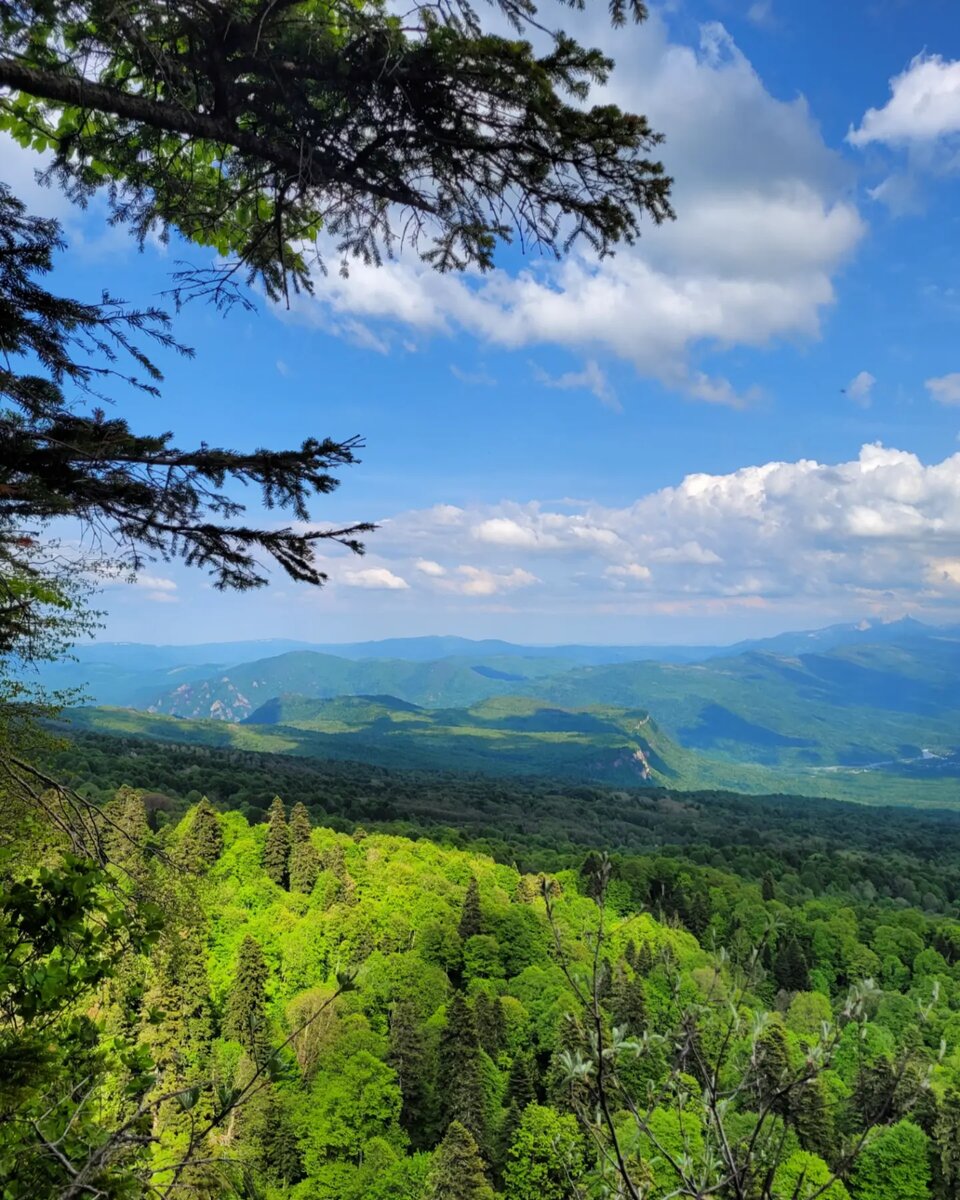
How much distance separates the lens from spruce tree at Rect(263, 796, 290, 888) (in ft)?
187

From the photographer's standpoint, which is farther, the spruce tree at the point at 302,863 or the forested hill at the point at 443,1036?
the spruce tree at the point at 302,863

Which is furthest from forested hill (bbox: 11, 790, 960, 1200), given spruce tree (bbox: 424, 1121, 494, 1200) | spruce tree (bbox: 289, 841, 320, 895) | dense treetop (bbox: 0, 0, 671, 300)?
dense treetop (bbox: 0, 0, 671, 300)

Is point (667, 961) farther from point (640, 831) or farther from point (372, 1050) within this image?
point (640, 831)

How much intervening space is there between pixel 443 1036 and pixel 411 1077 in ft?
7.79

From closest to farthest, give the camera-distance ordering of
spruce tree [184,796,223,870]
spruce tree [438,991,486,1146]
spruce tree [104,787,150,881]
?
spruce tree [104,787,150,881] < spruce tree [438,991,486,1146] < spruce tree [184,796,223,870]

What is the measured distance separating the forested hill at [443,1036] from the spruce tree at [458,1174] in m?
0.08

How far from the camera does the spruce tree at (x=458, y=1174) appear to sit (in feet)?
76.6

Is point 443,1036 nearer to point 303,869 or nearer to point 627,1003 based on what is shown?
point 627,1003

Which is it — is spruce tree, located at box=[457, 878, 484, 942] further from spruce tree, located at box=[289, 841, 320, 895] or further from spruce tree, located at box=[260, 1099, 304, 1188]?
spruce tree, located at box=[260, 1099, 304, 1188]

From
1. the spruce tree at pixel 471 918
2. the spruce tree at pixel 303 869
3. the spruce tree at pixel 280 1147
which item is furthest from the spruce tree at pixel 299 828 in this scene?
the spruce tree at pixel 280 1147

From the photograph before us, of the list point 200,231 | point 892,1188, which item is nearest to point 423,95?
point 200,231

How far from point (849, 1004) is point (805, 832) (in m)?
180

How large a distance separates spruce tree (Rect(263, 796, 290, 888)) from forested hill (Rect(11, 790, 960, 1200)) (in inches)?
9.2

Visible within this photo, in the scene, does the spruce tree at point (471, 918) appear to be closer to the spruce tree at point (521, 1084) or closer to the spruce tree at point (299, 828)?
the spruce tree at point (299, 828)
